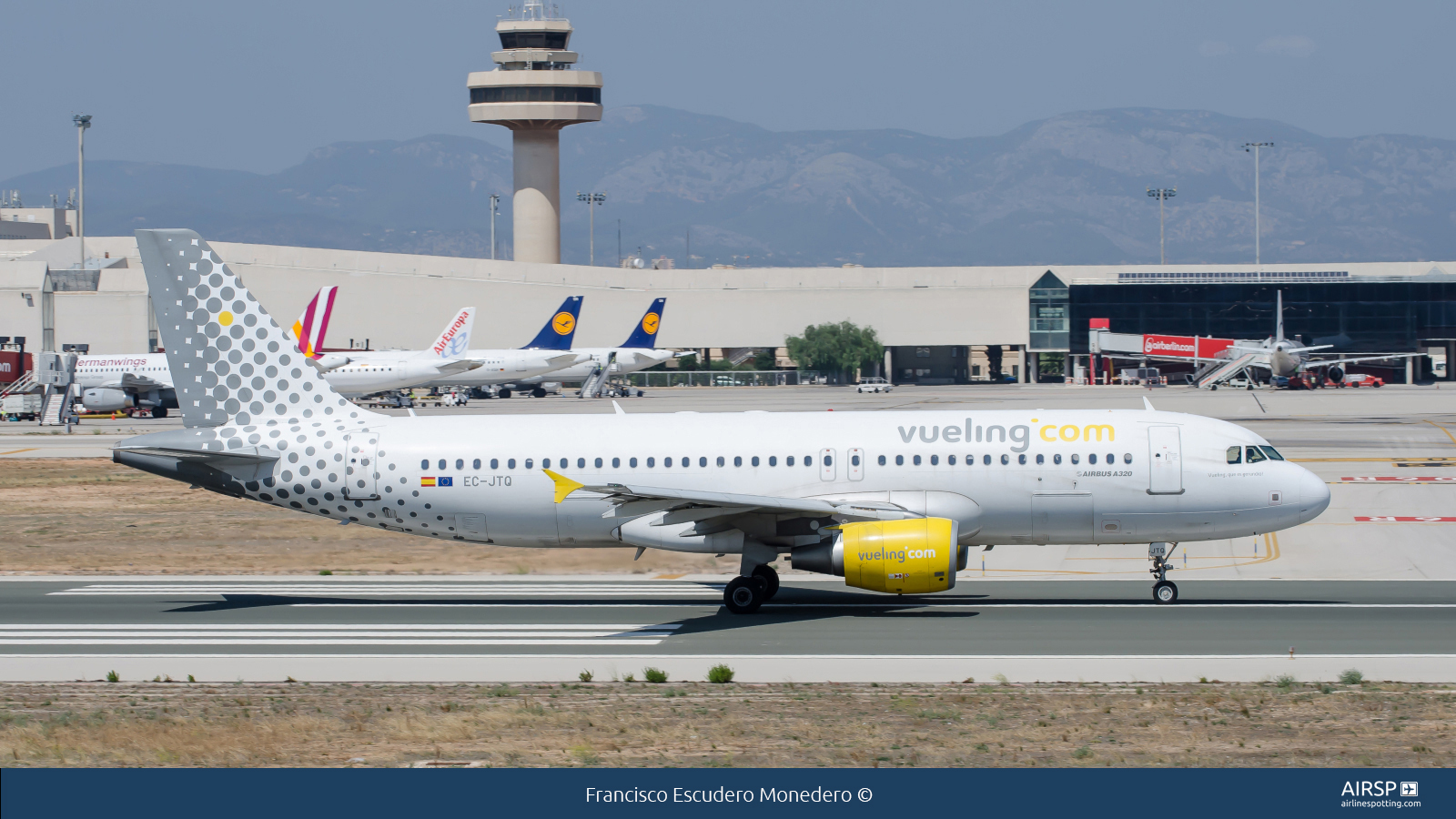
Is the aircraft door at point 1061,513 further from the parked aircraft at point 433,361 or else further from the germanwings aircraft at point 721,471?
the parked aircraft at point 433,361

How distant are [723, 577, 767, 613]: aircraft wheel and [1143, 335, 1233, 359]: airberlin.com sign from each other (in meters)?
119

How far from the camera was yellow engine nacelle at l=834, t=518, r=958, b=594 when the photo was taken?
75.0ft

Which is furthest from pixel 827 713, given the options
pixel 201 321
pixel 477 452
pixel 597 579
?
pixel 201 321

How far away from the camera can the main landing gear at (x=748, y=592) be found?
81.5 feet

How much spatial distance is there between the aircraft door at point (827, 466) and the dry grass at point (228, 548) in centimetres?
703

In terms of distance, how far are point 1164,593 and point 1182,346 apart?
117920 mm

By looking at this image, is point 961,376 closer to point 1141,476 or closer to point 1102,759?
point 1141,476

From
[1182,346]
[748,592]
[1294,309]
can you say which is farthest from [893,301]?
[748,592]

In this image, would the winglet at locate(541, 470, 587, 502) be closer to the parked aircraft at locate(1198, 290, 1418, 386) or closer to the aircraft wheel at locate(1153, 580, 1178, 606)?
the aircraft wheel at locate(1153, 580, 1178, 606)

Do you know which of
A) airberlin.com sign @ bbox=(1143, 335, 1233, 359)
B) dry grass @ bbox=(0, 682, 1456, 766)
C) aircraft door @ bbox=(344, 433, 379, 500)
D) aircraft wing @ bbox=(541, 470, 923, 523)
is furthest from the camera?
airberlin.com sign @ bbox=(1143, 335, 1233, 359)

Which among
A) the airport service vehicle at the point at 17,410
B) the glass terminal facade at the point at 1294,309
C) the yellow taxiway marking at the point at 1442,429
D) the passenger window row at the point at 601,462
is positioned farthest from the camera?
the glass terminal facade at the point at 1294,309

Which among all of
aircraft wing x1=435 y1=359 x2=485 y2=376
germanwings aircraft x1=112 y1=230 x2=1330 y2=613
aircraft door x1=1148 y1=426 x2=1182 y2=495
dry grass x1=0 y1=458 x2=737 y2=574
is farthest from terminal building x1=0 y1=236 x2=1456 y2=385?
aircraft door x1=1148 y1=426 x2=1182 y2=495

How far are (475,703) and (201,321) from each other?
12.9 metres

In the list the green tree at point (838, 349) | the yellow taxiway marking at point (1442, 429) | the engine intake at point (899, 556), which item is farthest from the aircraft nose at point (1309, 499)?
the green tree at point (838, 349)
